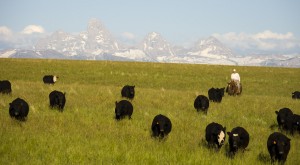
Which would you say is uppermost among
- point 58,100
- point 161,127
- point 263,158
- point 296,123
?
point 58,100

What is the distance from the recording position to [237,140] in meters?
10.1

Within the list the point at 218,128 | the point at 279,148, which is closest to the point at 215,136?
the point at 218,128

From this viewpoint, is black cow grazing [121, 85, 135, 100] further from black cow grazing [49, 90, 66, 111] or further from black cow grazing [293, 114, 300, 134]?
black cow grazing [293, 114, 300, 134]

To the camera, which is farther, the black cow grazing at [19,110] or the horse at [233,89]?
the horse at [233,89]

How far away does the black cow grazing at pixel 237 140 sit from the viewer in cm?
1004

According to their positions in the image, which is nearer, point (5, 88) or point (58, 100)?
point (58, 100)

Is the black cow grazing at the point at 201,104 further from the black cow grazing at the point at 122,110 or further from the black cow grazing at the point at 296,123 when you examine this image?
the black cow grazing at the point at 296,123

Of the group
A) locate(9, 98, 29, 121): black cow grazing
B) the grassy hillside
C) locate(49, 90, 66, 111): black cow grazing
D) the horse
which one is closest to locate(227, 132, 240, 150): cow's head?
the grassy hillside

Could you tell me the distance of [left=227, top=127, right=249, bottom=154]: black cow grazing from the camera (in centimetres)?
1004

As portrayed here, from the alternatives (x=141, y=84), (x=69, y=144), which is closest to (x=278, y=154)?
(x=69, y=144)

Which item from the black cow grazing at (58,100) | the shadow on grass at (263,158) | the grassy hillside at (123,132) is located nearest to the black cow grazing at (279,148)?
the shadow on grass at (263,158)

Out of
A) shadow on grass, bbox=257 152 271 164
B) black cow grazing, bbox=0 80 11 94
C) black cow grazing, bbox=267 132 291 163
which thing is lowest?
shadow on grass, bbox=257 152 271 164

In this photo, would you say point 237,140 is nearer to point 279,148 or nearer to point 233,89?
point 279,148

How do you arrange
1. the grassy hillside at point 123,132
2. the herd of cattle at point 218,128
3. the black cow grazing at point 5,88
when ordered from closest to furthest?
the grassy hillside at point 123,132 → the herd of cattle at point 218,128 → the black cow grazing at point 5,88
